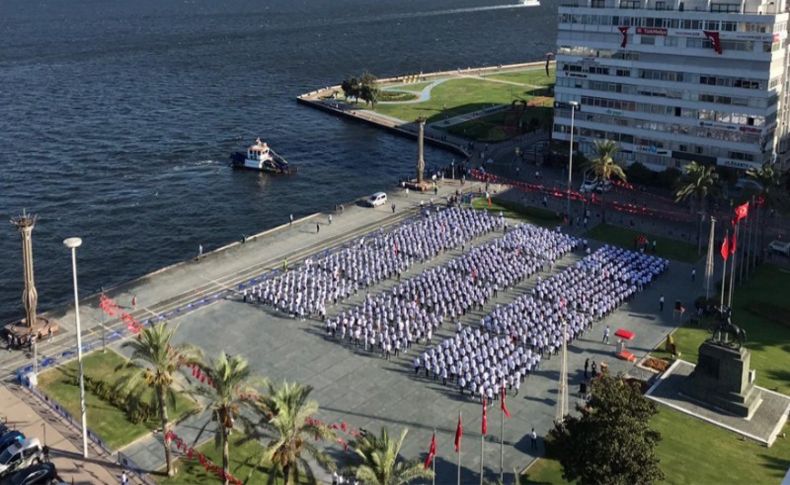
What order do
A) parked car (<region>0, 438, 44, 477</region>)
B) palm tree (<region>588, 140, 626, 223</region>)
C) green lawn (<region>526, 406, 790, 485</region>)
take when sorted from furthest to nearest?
Result: palm tree (<region>588, 140, 626, 223</region>), green lawn (<region>526, 406, 790, 485</region>), parked car (<region>0, 438, 44, 477</region>)

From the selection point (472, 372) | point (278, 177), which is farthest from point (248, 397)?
point (278, 177)

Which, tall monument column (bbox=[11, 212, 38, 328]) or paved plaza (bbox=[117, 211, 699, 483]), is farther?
tall monument column (bbox=[11, 212, 38, 328])

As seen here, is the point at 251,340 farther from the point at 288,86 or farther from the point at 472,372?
the point at 288,86

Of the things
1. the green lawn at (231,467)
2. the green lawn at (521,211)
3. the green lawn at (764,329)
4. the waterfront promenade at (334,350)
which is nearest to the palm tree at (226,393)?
the green lawn at (231,467)

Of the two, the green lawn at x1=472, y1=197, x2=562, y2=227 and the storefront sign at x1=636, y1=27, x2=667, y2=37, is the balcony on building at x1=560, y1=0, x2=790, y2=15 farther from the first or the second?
the green lawn at x1=472, y1=197, x2=562, y2=227

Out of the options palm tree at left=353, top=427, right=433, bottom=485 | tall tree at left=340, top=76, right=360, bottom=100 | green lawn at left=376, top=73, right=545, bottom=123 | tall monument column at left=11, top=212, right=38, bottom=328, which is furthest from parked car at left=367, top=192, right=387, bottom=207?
tall tree at left=340, top=76, right=360, bottom=100

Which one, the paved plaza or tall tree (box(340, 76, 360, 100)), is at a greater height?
tall tree (box(340, 76, 360, 100))
